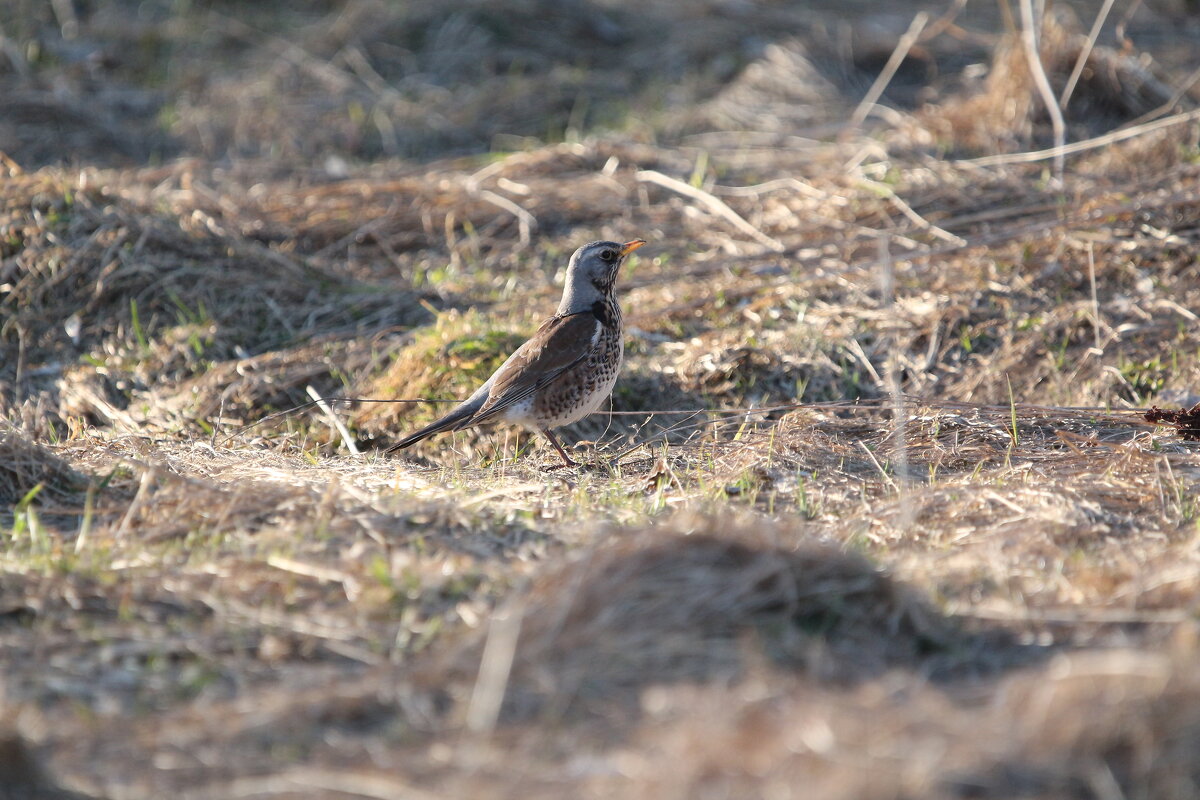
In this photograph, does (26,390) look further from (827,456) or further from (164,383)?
(827,456)

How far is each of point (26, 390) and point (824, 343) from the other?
4.28 metres

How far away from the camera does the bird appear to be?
5.29 m

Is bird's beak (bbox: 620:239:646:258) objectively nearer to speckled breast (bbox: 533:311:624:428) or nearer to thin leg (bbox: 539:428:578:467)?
speckled breast (bbox: 533:311:624:428)

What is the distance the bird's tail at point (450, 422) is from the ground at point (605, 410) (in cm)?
15

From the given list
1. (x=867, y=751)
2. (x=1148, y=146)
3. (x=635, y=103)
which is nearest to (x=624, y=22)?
(x=635, y=103)

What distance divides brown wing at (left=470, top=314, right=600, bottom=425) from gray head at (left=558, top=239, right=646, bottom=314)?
0.69ft

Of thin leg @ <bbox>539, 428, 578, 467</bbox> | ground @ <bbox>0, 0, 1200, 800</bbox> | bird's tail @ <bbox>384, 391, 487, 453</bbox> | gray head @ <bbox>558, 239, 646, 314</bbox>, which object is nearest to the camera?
ground @ <bbox>0, 0, 1200, 800</bbox>

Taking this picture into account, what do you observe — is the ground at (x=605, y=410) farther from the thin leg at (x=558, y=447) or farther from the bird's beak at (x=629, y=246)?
the bird's beak at (x=629, y=246)

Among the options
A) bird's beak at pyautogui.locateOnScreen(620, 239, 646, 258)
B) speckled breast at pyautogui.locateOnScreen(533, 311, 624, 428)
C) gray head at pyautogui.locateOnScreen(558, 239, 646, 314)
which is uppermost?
bird's beak at pyautogui.locateOnScreen(620, 239, 646, 258)

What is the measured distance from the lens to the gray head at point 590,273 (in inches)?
225

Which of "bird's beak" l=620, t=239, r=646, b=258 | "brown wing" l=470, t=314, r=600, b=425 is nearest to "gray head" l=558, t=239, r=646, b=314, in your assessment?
"bird's beak" l=620, t=239, r=646, b=258

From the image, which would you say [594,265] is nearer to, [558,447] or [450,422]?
[558,447]

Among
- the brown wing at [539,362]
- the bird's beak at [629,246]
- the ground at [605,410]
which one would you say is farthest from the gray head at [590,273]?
the ground at [605,410]

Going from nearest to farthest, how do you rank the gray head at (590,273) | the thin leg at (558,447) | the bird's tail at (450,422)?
the bird's tail at (450,422) → the thin leg at (558,447) → the gray head at (590,273)
